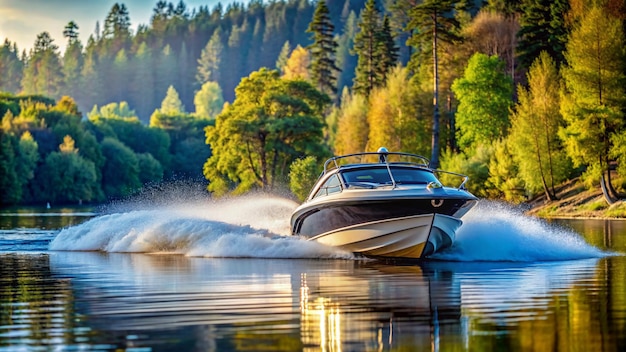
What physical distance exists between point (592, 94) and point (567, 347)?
5082 centimetres

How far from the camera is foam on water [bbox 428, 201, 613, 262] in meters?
26.7

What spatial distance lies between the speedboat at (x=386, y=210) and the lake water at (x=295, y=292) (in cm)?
63

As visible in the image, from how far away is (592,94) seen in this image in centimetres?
6119

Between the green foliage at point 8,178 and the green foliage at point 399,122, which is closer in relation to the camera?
the green foliage at point 399,122

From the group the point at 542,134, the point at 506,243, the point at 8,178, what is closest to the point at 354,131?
the point at 542,134

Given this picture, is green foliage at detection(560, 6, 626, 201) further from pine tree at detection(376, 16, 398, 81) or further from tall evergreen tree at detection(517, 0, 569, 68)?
pine tree at detection(376, 16, 398, 81)

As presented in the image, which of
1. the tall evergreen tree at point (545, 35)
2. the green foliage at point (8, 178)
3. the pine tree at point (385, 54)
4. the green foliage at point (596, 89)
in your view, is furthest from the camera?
the green foliage at point (8, 178)

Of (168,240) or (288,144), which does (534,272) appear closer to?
(168,240)

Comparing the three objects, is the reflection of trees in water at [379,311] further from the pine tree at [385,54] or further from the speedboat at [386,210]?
the pine tree at [385,54]

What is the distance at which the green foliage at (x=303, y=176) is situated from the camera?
266 feet

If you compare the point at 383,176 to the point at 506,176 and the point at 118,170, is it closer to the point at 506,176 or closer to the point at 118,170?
the point at 506,176

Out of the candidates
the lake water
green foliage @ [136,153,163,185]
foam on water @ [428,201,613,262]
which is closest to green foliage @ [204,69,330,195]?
the lake water

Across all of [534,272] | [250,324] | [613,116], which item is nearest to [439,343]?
Result: [250,324]

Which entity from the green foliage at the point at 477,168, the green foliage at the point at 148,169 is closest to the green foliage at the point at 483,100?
the green foliage at the point at 477,168
